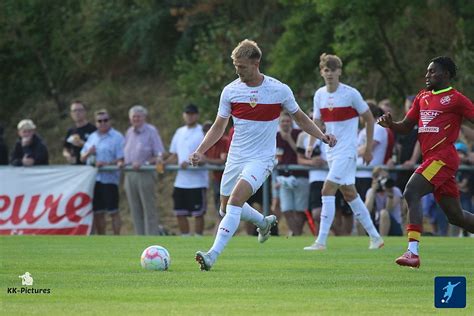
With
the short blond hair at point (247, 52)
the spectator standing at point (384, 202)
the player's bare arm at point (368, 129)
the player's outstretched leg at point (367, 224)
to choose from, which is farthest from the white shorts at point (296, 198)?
the short blond hair at point (247, 52)

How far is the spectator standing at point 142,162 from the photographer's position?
24516 millimetres

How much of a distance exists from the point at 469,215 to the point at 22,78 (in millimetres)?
25208

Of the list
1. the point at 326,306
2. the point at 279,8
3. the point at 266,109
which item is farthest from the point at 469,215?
the point at 279,8

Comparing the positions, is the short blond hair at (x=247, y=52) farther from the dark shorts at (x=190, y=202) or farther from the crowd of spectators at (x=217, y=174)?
the dark shorts at (x=190, y=202)

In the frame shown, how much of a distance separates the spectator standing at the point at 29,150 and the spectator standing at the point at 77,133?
551 millimetres

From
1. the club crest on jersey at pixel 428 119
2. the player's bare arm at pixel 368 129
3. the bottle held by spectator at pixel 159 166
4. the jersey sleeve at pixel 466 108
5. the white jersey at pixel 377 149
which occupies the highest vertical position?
the jersey sleeve at pixel 466 108

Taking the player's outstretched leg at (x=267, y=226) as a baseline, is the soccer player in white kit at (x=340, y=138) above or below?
above

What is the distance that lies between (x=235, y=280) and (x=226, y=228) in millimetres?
1105

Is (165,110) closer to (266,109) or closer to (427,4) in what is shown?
(427,4)

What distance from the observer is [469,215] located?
563 inches

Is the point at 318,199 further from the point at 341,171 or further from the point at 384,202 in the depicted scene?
the point at 341,171

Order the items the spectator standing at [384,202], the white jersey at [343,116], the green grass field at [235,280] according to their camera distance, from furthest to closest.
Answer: the spectator standing at [384,202]
the white jersey at [343,116]
the green grass field at [235,280]

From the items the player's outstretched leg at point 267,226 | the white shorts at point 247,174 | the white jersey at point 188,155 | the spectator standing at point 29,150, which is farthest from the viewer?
the spectator standing at point 29,150

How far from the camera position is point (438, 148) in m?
14.1
